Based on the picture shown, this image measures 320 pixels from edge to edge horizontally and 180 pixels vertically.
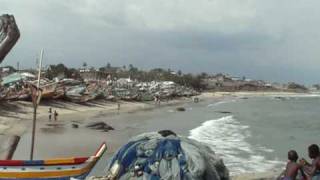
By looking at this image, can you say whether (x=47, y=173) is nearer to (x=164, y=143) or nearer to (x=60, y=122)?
(x=164, y=143)

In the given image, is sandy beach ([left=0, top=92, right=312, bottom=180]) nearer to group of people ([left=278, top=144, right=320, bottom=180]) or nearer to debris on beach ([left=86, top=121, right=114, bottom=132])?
debris on beach ([left=86, top=121, right=114, bottom=132])

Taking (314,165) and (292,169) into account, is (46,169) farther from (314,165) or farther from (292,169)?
(314,165)

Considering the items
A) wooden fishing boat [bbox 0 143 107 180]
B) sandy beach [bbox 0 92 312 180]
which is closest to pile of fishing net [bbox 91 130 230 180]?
wooden fishing boat [bbox 0 143 107 180]

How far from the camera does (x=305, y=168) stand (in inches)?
394

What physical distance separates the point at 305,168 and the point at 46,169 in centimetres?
446

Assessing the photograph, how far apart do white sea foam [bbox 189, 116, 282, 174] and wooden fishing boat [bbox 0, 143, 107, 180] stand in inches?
415

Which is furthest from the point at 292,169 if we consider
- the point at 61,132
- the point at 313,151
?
the point at 61,132

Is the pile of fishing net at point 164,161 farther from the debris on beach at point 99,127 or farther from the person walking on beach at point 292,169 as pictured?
the debris on beach at point 99,127

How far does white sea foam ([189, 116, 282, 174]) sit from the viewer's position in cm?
2312

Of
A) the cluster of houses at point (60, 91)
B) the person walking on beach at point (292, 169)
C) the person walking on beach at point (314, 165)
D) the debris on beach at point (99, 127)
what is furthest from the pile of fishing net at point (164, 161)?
the debris on beach at point (99, 127)

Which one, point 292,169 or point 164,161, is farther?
point 292,169

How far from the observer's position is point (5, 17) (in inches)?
414

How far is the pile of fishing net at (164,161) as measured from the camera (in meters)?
8.80

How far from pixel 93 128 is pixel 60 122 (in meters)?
4.47
